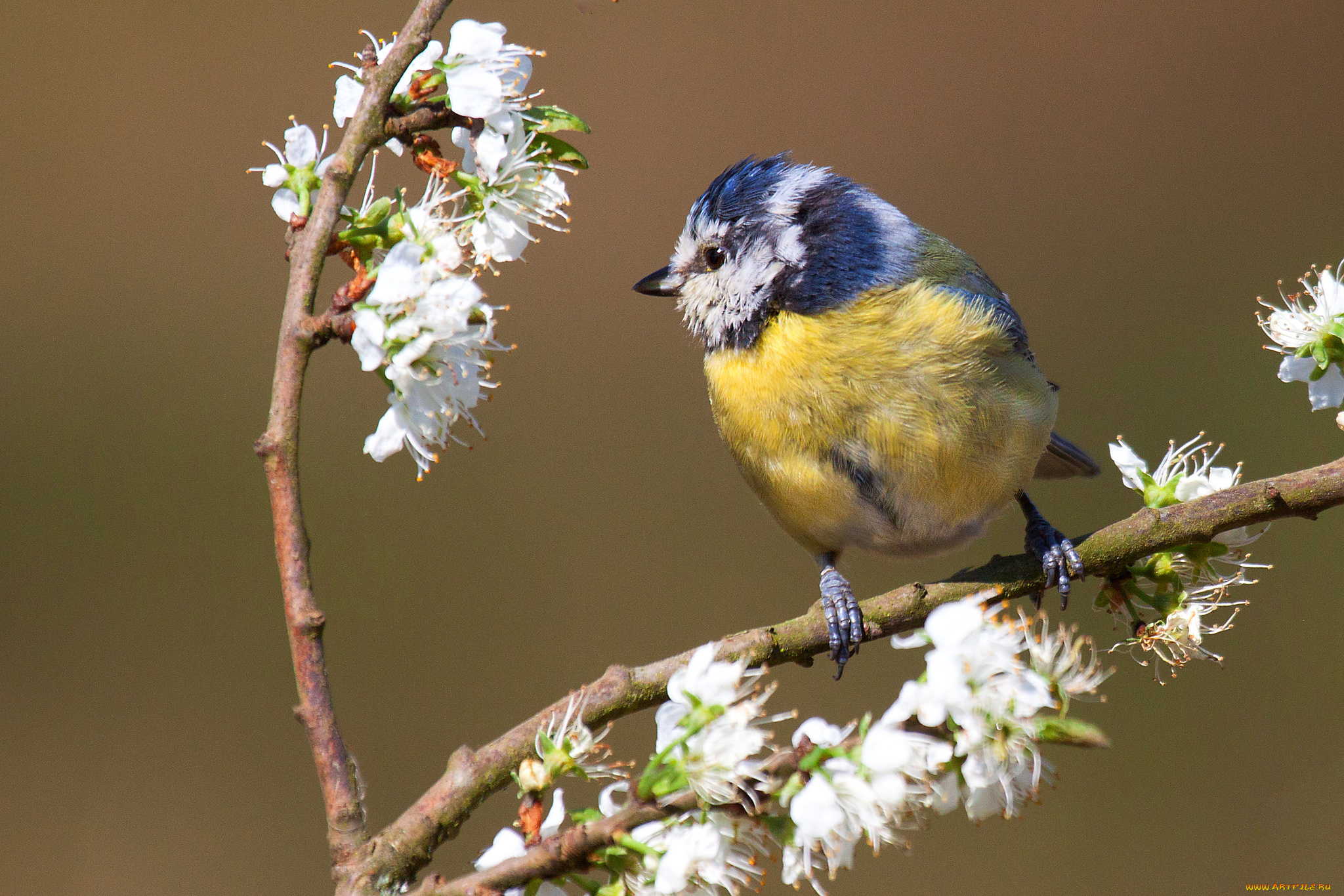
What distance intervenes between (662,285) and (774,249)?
0.24 m

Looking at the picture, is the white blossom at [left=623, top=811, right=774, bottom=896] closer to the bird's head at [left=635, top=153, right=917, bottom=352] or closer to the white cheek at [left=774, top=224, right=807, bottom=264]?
the bird's head at [left=635, top=153, right=917, bottom=352]

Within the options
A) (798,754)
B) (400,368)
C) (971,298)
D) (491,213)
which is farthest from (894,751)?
(971,298)

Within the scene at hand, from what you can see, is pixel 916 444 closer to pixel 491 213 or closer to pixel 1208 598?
pixel 1208 598

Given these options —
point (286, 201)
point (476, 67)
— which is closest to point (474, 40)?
point (476, 67)

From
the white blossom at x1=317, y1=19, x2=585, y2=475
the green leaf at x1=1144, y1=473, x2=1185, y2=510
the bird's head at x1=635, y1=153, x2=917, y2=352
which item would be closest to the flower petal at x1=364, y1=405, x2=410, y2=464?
the white blossom at x1=317, y1=19, x2=585, y2=475

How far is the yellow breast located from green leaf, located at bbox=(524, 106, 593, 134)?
79cm

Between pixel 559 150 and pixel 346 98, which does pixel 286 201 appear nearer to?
pixel 346 98

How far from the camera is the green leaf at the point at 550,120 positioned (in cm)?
100

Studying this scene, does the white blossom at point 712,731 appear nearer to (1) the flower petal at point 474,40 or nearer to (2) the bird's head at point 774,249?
(1) the flower petal at point 474,40

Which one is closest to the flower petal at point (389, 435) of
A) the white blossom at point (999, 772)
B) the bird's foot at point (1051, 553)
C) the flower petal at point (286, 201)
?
the flower petal at point (286, 201)

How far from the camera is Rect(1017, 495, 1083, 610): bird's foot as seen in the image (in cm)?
134

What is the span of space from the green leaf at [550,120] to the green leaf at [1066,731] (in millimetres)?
635

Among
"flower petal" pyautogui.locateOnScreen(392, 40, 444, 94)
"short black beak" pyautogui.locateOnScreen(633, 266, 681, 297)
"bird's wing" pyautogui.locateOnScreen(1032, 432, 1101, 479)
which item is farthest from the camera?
"bird's wing" pyautogui.locateOnScreen(1032, 432, 1101, 479)

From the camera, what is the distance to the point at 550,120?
1.01 meters
